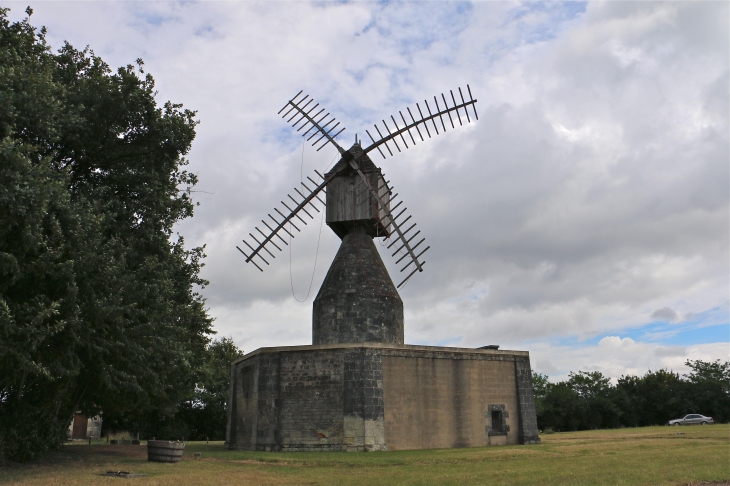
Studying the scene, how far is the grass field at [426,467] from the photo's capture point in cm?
964

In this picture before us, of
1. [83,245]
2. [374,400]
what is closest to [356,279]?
[374,400]

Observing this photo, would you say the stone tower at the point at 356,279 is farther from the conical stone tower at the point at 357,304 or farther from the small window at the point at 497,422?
the small window at the point at 497,422

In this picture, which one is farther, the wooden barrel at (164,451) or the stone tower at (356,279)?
the stone tower at (356,279)

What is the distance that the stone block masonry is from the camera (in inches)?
667

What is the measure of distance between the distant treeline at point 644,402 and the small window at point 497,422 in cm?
2263

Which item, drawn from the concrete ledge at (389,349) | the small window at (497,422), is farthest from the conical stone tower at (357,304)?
the small window at (497,422)

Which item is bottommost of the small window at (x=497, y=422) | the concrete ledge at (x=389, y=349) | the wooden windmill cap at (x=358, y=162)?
the small window at (x=497, y=422)

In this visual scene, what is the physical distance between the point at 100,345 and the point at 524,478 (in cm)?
884

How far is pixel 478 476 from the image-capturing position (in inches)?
400

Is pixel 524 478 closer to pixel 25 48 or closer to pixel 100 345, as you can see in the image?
pixel 100 345

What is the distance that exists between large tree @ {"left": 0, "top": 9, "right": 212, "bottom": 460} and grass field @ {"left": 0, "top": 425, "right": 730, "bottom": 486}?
1.79 m

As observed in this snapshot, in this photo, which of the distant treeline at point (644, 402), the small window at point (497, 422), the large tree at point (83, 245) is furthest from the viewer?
the distant treeline at point (644, 402)

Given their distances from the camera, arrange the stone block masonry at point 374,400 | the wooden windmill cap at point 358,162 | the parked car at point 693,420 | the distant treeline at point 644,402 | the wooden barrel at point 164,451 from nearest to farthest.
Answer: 1. the wooden barrel at point 164,451
2. the stone block masonry at point 374,400
3. the wooden windmill cap at point 358,162
4. the parked car at point 693,420
5. the distant treeline at point 644,402

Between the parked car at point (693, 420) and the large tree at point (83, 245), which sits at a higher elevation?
the large tree at point (83, 245)
